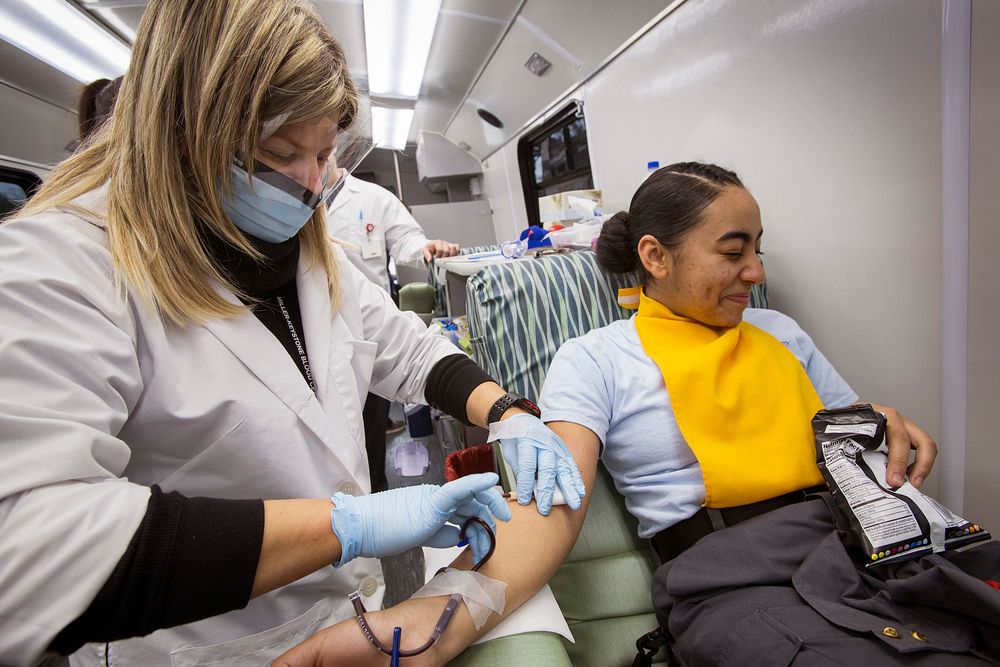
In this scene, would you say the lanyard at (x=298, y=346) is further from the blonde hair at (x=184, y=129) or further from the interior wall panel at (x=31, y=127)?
the interior wall panel at (x=31, y=127)

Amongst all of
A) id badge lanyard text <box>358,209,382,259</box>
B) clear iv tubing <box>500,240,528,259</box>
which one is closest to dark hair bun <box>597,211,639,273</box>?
clear iv tubing <box>500,240,528,259</box>

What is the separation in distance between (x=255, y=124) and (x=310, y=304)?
1.26 feet

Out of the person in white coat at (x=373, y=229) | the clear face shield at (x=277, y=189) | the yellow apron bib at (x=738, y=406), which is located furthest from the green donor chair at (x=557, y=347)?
the person in white coat at (x=373, y=229)

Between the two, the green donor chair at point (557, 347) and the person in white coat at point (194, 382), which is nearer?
the person in white coat at point (194, 382)

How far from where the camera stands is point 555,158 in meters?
4.23

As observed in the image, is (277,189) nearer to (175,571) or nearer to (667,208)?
(175,571)

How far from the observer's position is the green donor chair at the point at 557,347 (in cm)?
119

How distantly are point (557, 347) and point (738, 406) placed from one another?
0.60 meters

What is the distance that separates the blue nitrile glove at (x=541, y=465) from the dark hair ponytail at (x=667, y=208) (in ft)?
2.34

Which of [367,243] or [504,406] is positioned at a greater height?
[367,243]

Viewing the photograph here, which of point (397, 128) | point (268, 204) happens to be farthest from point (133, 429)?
point (397, 128)

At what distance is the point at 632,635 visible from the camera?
3.82ft

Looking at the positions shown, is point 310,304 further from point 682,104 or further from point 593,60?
point 593,60

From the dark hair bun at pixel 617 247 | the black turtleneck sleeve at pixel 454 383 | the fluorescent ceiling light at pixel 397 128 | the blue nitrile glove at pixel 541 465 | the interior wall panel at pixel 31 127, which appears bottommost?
the blue nitrile glove at pixel 541 465
